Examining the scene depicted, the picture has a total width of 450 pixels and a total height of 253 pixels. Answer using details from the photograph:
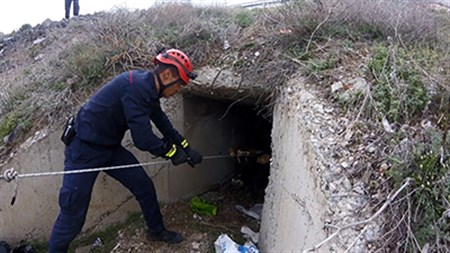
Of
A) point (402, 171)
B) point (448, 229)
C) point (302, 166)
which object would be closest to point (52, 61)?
point (302, 166)

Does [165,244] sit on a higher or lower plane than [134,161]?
lower

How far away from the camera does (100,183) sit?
157 inches

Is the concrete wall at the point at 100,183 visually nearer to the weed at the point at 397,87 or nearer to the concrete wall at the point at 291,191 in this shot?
the concrete wall at the point at 291,191

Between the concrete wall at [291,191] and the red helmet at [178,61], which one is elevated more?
the red helmet at [178,61]

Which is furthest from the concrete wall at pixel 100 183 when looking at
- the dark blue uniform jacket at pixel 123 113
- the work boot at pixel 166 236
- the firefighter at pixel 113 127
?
the dark blue uniform jacket at pixel 123 113

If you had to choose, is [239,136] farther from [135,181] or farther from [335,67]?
[335,67]

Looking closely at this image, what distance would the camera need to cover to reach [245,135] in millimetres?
5230

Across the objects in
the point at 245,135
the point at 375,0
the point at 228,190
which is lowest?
the point at 228,190

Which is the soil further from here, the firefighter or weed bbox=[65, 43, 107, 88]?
weed bbox=[65, 43, 107, 88]

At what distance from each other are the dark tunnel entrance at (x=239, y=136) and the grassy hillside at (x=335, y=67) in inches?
26.5

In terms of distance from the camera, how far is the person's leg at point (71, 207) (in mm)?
3115

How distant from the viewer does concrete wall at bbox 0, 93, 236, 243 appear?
12.4 feet

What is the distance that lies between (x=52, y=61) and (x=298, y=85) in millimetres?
2934

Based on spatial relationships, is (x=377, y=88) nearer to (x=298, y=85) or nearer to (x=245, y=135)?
(x=298, y=85)
